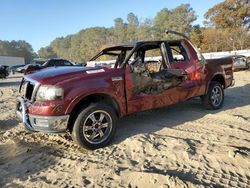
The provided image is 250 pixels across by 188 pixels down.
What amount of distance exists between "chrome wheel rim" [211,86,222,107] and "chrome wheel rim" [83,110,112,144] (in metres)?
3.39

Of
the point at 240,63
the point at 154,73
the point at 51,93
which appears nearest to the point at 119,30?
the point at 240,63

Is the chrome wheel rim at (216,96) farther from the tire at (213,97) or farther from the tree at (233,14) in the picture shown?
the tree at (233,14)

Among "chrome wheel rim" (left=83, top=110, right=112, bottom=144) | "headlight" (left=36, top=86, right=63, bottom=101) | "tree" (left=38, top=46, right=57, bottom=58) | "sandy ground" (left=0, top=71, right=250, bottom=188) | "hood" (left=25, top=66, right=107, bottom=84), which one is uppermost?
"tree" (left=38, top=46, right=57, bottom=58)

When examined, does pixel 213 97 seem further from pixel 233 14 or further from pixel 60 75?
pixel 233 14

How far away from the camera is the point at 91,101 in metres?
5.53

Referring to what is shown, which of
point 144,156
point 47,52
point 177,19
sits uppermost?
point 177,19

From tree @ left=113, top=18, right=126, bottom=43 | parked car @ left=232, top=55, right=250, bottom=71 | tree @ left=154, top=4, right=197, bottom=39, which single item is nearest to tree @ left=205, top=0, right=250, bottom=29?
tree @ left=154, top=4, right=197, bottom=39

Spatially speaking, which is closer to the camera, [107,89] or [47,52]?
[107,89]

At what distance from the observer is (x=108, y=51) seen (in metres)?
7.55

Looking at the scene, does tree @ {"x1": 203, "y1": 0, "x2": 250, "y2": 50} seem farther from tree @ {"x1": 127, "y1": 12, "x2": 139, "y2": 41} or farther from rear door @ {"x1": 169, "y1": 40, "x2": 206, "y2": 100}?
rear door @ {"x1": 169, "y1": 40, "x2": 206, "y2": 100}

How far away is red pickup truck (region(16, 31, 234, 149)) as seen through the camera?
5094 millimetres

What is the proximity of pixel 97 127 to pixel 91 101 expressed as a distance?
1.53ft

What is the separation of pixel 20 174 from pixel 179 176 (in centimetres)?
217

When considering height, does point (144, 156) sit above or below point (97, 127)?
below
